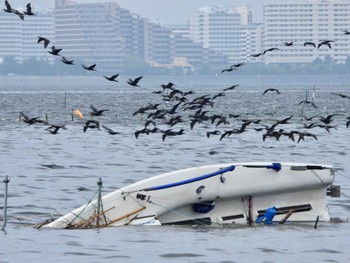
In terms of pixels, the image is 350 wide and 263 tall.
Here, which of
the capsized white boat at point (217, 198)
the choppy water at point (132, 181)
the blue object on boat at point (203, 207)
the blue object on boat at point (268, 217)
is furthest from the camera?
the blue object on boat at point (268, 217)

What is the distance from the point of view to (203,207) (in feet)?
117

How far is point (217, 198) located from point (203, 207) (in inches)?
17.6

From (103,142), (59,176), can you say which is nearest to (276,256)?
(59,176)

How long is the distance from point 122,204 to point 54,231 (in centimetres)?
213

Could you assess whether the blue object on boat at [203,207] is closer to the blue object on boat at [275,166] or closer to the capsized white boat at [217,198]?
the capsized white boat at [217,198]

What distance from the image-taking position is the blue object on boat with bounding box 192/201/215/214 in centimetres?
3556

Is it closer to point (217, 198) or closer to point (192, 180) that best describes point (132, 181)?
point (217, 198)

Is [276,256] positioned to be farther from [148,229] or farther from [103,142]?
[103,142]

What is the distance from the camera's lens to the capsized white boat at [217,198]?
34812 mm

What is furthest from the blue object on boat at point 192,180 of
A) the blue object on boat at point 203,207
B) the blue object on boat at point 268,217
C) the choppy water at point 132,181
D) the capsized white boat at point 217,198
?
the blue object on boat at point 268,217

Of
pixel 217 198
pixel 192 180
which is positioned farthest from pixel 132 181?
pixel 192 180

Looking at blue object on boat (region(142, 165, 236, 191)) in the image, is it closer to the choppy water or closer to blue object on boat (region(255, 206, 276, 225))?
the choppy water

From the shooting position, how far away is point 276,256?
30.2m

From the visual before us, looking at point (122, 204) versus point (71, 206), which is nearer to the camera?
point (122, 204)
